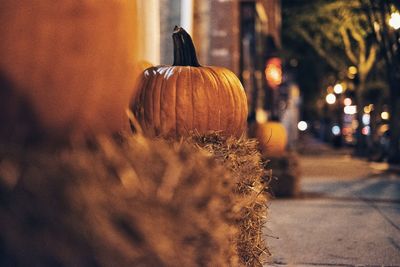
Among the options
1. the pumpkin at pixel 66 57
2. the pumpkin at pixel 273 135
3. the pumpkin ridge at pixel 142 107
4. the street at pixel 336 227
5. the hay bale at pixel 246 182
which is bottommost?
the street at pixel 336 227

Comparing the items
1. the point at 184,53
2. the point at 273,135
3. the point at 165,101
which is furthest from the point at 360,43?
the point at 165,101

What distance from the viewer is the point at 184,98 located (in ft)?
12.1

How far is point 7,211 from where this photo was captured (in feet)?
5.70

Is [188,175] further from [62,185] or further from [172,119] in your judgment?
[172,119]

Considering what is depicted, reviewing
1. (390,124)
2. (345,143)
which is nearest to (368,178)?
(390,124)

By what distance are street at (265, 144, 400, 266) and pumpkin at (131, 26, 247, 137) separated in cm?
81

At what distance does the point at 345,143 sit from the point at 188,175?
116ft

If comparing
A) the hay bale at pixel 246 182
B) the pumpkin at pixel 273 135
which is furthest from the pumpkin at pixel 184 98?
the pumpkin at pixel 273 135

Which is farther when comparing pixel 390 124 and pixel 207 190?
pixel 390 124

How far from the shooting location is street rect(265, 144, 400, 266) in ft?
17.0

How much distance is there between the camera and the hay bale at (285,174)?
9.63 m

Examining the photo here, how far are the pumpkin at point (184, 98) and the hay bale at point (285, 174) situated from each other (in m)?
5.90

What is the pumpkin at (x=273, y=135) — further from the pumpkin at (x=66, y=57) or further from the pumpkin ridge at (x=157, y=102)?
the pumpkin at (x=66, y=57)

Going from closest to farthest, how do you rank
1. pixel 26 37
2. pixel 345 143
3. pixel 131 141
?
1. pixel 131 141
2. pixel 26 37
3. pixel 345 143
